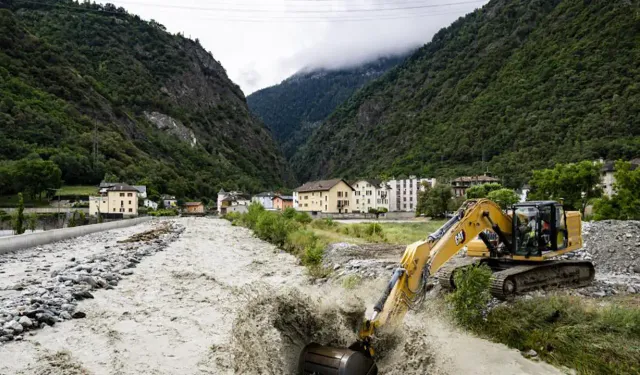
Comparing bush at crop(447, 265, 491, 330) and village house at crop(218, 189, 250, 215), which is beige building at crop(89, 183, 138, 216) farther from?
bush at crop(447, 265, 491, 330)

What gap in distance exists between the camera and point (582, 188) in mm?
62000

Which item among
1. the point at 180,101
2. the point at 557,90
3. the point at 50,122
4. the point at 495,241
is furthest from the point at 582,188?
the point at 180,101

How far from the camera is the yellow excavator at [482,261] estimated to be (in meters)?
6.68

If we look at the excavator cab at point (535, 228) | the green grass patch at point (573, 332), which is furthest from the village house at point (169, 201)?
the green grass patch at point (573, 332)

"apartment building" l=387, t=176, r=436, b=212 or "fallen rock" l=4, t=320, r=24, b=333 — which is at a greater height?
"apartment building" l=387, t=176, r=436, b=212

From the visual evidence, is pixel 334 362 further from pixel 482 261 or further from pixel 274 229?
pixel 274 229

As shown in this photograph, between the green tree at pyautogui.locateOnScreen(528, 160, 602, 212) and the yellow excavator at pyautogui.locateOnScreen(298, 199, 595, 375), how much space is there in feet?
177

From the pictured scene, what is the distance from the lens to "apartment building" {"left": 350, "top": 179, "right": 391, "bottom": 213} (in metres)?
110

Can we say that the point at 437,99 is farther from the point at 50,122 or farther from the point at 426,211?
the point at 50,122

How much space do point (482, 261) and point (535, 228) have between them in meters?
1.67

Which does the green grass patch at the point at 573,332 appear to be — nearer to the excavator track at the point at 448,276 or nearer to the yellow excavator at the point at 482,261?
the yellow excavator at the point at 482,261

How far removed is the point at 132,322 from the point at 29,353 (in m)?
2.73

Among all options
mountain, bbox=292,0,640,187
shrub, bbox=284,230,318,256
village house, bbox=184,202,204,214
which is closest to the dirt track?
shrub, bbox=284,230,318,256

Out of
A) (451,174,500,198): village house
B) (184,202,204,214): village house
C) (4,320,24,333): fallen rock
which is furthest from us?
(184,202,204,214): village house
